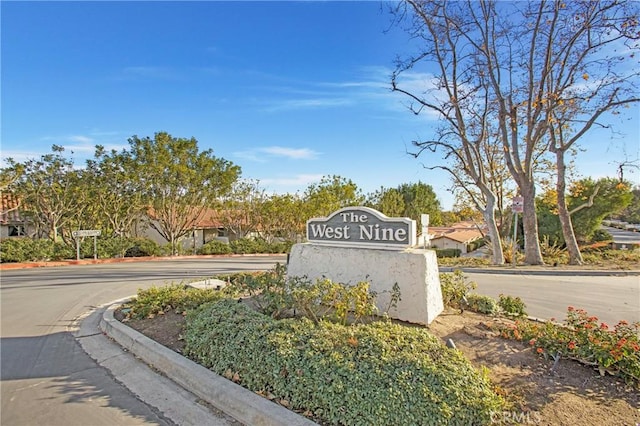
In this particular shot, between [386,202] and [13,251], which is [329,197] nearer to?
[386,202]

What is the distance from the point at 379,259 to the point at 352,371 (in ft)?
8.23

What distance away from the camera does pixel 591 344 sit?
3.61 m

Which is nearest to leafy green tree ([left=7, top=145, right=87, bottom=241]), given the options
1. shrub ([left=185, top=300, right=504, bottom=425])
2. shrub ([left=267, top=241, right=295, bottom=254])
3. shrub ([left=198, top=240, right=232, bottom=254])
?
shrub ([left=198, top=240, right=232, bottom=254])

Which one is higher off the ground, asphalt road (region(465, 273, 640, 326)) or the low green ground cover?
the low green ground cover

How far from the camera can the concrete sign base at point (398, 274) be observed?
4.80 metres

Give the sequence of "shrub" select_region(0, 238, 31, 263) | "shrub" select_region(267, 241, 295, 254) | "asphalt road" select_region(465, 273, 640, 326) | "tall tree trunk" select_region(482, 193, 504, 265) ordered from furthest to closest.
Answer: "shrub" select_region(267, 241, 295, 254), "shrub" select_region(0, 238, 31, 263), "tall tree trunk" select_region(482, 193, 504, 265), "asphalt road" select_region(465, 273, 640, 326)

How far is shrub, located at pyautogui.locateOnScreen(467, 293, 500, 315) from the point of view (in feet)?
18.3

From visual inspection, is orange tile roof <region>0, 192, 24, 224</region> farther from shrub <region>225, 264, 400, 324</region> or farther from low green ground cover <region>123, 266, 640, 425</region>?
low green ground cover <region>123, 266, 640, 425</region>

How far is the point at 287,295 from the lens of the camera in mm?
4645

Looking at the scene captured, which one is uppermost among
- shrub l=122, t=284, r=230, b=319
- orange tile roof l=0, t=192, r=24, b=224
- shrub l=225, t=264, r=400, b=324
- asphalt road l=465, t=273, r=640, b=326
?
orange tile roof l=0, t=192, r=24, b=224

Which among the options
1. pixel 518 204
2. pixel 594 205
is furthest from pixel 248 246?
pixel 594 205

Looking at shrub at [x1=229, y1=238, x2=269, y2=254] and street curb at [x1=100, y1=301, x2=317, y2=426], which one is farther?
shrub at [x1=229, y1=238, x2=269, y2=254]

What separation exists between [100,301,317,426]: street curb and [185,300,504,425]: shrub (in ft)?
0.42

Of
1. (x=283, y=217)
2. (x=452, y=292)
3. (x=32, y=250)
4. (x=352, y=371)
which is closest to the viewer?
(x=352, y=371)
